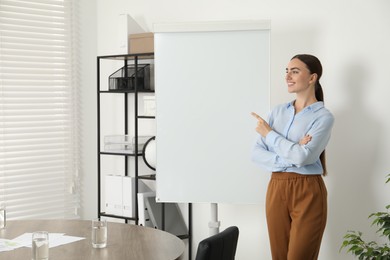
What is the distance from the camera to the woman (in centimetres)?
341

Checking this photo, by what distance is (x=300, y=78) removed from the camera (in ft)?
11.6

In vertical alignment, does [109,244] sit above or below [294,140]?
below

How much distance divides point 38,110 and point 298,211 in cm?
242

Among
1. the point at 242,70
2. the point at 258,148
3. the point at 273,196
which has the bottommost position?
the point at 273,196

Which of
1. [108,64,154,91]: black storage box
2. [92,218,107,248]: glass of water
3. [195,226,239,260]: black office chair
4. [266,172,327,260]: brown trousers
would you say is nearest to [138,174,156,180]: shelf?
[108,64,154,91]: black storage box

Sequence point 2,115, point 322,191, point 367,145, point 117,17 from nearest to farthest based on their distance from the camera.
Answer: point 322,191, point 367,145, point 2,115, point 117,17

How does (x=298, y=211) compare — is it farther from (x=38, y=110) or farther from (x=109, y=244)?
(x=38, y=110)

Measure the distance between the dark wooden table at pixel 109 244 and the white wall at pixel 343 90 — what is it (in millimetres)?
1532

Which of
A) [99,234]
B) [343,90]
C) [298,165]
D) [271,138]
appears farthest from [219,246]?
[343,90]

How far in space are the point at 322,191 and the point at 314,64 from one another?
2.41 feet

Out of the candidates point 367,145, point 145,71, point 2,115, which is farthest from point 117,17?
point 367,145

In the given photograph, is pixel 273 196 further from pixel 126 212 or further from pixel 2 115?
pixel 2 115

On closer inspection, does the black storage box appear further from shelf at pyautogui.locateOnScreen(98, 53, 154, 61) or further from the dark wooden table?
the dark wooden table

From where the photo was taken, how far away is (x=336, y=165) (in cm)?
400
